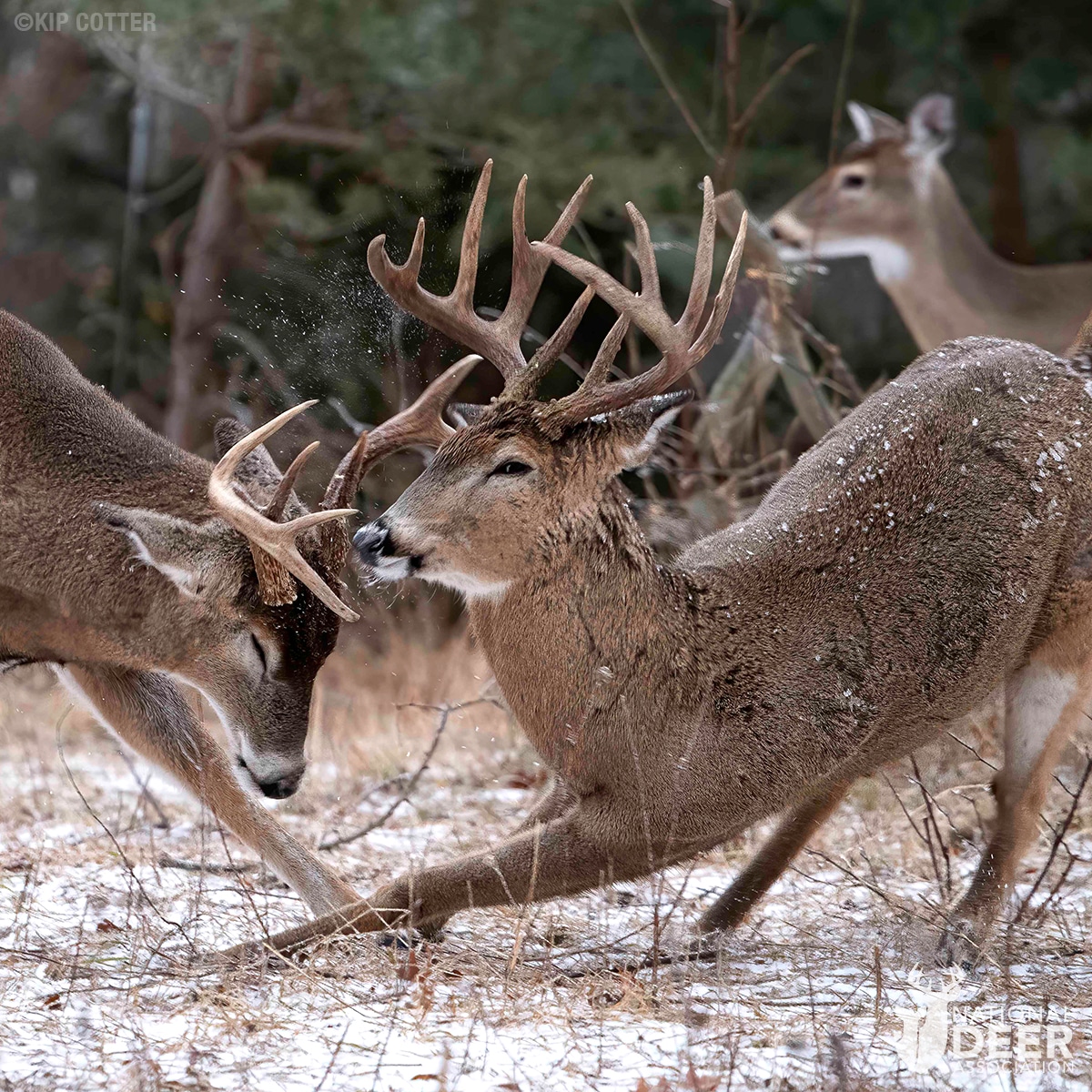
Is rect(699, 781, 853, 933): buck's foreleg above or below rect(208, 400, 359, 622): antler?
below

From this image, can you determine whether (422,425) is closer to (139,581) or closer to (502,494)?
(502,494)

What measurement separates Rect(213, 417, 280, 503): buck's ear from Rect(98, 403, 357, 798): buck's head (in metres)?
0.03

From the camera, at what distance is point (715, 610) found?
4.75 metres

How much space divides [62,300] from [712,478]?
10.2 metres

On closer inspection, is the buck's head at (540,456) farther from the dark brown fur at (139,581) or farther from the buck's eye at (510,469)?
the dark brown fur at (139,581)

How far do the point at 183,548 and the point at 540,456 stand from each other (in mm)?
1225

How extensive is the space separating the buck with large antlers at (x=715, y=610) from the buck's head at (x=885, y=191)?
7.11m

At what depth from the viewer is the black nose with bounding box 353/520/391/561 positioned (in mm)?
4609

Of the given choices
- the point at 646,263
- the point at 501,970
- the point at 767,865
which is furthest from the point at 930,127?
the point at 501,970

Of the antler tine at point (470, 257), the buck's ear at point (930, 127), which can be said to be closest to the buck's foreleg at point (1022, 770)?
the antler tine at point (470, 257)

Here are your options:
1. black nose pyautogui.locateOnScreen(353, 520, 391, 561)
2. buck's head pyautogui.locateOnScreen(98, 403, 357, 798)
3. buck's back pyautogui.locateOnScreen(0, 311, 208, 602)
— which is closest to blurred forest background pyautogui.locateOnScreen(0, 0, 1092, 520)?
buck's back pyautogui.locateOnScreen(0, 311, 208, 602)

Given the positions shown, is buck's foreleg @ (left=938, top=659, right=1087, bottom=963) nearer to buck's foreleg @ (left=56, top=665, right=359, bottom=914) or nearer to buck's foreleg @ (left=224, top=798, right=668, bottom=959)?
buck's foreleg @ (left=224, top=798, right=668, bottom=959)

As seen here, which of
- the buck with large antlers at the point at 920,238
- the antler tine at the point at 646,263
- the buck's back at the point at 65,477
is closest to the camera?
the antler tine at the point at 646,263

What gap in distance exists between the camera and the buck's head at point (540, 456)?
462 cm
